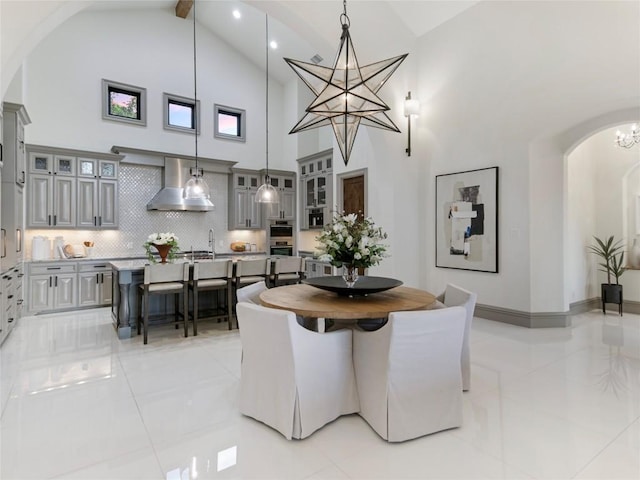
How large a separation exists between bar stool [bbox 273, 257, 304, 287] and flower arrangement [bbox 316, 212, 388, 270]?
2359mm

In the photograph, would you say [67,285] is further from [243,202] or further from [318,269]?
[318,269]

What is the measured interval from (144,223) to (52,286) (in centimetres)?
190

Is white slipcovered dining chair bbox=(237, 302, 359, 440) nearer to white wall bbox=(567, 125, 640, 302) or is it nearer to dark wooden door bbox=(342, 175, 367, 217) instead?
dark wooden door bbox=(342, 175, 367, 217)

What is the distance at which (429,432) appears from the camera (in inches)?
89.2

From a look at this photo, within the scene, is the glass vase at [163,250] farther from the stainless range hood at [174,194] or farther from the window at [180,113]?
the window at [180,113]

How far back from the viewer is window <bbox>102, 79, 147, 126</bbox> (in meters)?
6.66

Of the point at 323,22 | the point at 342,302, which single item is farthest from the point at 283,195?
the point at 342,302

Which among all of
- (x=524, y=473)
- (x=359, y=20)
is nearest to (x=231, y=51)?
(x=359, y=20)

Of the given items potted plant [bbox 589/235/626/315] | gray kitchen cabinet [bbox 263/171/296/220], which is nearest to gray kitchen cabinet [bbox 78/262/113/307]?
gray kitchen cabinet [bbox 263/171/296/220]

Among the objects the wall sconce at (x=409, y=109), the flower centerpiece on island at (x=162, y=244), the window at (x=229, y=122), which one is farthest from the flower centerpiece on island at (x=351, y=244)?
the window at (x=229, y=122)

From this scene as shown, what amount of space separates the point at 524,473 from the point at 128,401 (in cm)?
268

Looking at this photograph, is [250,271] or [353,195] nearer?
[250,271]

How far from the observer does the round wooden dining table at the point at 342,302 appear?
2.38m

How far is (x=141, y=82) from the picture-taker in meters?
7.05
